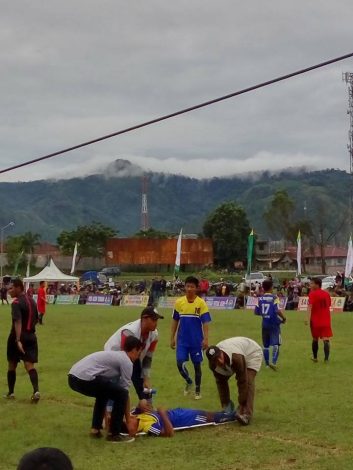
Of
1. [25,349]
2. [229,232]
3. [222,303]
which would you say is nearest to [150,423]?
[25,349]

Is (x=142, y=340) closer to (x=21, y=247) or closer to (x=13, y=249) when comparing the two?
(x=21, y=247)

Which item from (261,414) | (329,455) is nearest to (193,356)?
(261,414)

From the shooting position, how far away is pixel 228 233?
10888 cm

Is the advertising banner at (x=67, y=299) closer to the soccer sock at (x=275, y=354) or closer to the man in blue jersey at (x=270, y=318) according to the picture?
the soccer sock at (x=275, y=354)

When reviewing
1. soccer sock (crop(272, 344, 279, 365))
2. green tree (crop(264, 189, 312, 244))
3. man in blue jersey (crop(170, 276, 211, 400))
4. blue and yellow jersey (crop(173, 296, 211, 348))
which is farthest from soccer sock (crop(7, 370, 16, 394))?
green tree (crop(264, 189, 312, 244))

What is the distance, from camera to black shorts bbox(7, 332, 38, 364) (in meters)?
11.8

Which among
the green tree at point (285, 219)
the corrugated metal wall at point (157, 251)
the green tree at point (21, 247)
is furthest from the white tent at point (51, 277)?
the green tree at point (21, 247)

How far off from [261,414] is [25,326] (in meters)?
3.84

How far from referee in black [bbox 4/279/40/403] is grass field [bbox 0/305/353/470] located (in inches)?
18.1

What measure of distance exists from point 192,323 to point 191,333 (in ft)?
0.52

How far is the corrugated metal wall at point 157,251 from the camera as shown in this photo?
8925 cm

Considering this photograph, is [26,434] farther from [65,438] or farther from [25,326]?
[25,326]

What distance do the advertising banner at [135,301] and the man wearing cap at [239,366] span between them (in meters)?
36.9

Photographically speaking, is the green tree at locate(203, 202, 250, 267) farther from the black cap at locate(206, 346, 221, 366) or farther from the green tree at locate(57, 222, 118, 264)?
the black cap at locate(206, 346, 221, 366)
